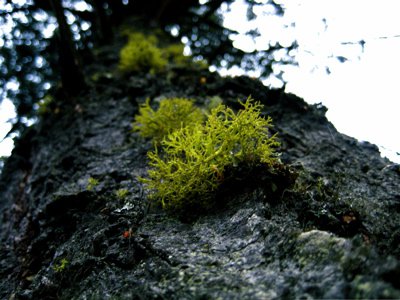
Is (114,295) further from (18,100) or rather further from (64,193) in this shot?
(18,100)

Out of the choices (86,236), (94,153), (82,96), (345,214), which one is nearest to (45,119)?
(82,96)

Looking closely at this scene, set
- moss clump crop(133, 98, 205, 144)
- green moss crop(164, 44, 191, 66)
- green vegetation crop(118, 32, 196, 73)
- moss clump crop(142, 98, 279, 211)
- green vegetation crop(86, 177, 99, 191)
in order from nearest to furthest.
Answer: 1. moss clump crop(142, 98, 279, 211)
2. green vegetation crop(86, 177, 99, 191)
3. moss clump crop(133, 98, 205, 144)
4. green vegetation crop(118, 32, 196, 73)
5. green moss crop(164, 44, 191, 66)

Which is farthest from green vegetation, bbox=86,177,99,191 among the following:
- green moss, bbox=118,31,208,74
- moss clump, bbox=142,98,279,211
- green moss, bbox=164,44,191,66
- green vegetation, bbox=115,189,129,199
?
green moss, bbox=164,44,191,66

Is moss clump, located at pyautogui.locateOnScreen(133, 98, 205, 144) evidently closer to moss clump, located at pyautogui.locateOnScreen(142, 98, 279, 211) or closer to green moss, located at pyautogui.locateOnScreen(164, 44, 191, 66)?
moss clump, located at pyautogui.locateOnScreen(142, 98, 279, 211)

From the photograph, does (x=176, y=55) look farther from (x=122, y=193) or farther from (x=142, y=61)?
(x=122, y=193)

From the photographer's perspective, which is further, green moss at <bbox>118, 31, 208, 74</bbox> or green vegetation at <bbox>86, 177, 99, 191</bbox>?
green moss at <bbox>118, 31, 208, 74</bbox>

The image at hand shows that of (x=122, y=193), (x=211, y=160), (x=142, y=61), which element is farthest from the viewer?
(x=142, y=61)

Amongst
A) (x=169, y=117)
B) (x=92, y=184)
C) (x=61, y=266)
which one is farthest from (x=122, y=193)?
(x=169, y=117)

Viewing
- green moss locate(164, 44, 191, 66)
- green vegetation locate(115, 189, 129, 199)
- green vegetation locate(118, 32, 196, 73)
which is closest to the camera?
green vegetation locate(115, 189, 129, 199)
